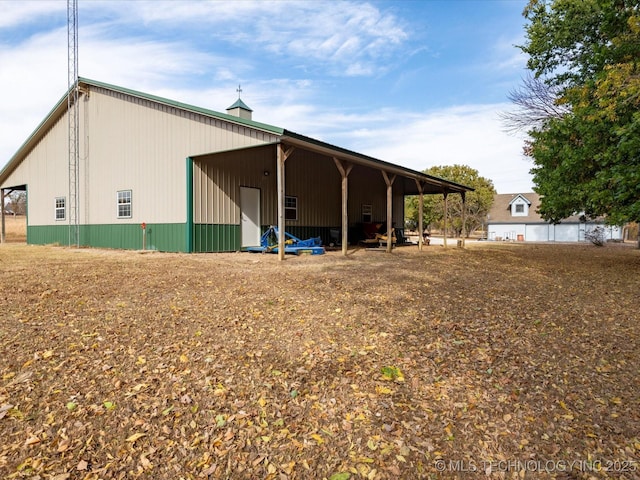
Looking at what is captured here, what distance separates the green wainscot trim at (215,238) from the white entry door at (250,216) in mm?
326

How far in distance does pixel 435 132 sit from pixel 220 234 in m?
12.3

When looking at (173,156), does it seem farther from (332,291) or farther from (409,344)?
(409,344)

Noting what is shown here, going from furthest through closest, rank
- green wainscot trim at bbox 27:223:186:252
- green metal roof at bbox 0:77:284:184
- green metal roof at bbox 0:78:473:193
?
1. green wainscot trim at bbox 27:223:186:252
2. green metal roof at bbox 0:77:284:184
3. green metal roof at bbox 0:78:473:193

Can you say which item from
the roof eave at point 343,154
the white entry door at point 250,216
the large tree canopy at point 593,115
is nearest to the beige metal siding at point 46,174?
the white entry door at point 250,216

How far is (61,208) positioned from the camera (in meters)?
16.1

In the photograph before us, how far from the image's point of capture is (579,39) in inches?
513

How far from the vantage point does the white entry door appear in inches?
523

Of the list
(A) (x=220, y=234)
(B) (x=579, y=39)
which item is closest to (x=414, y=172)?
(B) (x=579, y=39)

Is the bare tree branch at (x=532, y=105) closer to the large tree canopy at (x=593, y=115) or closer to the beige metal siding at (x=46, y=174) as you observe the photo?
the large tree canopy at (x=593, y=115)

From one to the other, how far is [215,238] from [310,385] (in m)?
9.85

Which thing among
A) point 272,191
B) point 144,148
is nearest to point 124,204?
point 144,148

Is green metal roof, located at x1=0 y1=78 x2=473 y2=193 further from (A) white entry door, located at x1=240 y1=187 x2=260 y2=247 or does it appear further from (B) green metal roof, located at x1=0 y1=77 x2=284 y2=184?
(A) white entry door, located at x1=240 y1=187 x2=260 y2=247

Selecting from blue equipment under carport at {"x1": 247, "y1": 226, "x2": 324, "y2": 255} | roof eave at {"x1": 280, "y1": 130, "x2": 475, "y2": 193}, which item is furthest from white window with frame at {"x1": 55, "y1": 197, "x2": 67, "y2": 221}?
roof eave at {"x1": 280, "y1": 130, "x2": 475, "y2": 193}

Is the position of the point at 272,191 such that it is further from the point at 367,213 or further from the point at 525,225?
the point at 525,225
